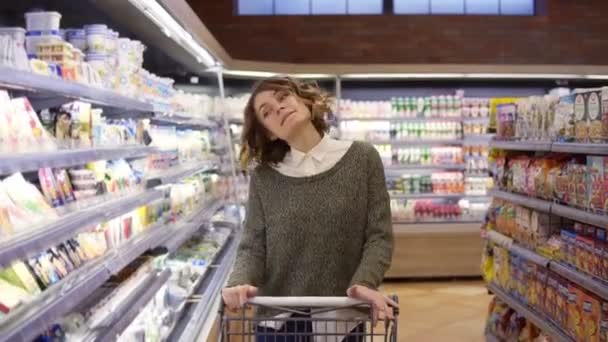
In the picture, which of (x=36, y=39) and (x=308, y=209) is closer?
(x=308, y=209)

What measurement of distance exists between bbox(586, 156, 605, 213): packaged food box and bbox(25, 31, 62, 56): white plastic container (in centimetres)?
252

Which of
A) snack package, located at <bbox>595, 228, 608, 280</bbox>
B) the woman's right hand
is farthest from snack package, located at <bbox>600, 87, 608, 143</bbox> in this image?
the woman's right hand

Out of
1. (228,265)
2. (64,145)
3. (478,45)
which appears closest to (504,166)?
(228,265)

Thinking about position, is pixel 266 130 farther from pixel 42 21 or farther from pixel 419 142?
pixel 419 142

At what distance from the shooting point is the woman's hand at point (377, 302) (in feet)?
7.41

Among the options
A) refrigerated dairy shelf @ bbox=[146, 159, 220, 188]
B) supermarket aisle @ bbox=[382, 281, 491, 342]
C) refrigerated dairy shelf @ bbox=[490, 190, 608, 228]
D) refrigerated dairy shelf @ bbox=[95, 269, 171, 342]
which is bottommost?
supermarket aisle @ bbox=[382, 281, 491, 342]

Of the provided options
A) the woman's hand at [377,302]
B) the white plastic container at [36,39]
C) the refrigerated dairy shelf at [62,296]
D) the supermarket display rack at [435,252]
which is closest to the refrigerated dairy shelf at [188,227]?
the refrigerated dairy shelf at [62,296]

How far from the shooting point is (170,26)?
4461 mm

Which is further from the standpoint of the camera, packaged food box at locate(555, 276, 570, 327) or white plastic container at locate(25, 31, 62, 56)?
packaged food box at locate(555, 276, 570, 327)

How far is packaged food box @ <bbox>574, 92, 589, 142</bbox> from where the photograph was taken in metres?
4.04

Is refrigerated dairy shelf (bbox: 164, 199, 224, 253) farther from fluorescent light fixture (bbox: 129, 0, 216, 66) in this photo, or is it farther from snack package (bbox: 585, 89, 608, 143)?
snack package (bbox: 585, 89, 608, 143)

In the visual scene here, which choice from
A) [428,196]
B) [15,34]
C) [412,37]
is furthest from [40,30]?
[412,37]

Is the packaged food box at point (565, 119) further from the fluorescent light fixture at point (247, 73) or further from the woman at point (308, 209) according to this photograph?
the fluorescent light fixture at point (247, 73)

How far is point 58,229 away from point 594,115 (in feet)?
8.65
